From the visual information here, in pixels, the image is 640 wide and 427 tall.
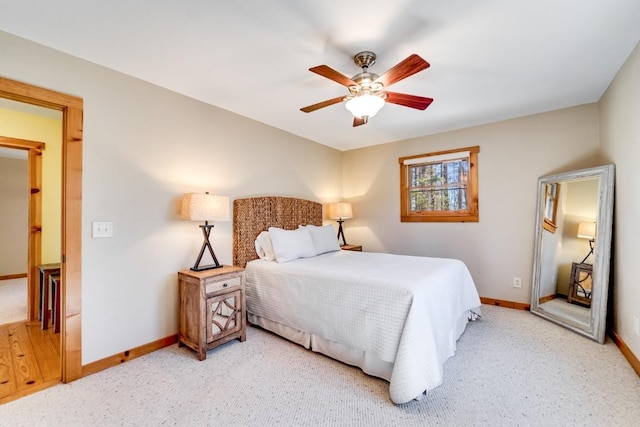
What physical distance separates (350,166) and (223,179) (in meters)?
2.58

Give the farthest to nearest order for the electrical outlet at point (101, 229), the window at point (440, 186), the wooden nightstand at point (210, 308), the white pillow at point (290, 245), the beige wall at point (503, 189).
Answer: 1. the window at point (440, 186)
2. the beige wall at point (503, 189)
3. the white pillow at point (290, 245)
4. the wooden nightstand at point (210, 308)
5. the electrical outlet at point (101, 229)

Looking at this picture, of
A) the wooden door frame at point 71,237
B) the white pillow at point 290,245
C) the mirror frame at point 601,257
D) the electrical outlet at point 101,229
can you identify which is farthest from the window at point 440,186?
the wooden door frame at point 71,237

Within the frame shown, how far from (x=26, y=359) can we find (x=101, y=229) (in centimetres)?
132

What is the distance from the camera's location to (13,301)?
3.99m

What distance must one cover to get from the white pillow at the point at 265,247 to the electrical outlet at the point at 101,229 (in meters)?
1.44

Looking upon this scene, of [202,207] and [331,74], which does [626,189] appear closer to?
[331,74]

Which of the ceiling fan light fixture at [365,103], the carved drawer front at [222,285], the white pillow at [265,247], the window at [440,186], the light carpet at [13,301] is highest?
the ceiling fan light fixture at [365,103]

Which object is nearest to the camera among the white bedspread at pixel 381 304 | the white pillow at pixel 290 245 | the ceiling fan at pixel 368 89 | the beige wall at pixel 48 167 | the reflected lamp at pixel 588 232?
the white bedspread at pixel 381 304

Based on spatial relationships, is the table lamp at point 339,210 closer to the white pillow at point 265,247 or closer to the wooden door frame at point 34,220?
the white pillow at point 265,247

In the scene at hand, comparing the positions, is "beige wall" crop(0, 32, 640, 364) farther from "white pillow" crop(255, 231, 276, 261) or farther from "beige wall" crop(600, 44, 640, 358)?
"white pillow" crop(255, 231, 276, 261)

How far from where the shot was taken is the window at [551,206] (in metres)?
3.25

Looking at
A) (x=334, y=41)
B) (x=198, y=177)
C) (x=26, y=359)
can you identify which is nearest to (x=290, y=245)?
(x=198, y=177)

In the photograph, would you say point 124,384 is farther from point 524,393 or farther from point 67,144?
point 524,393

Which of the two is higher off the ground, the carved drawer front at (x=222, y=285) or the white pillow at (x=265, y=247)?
the white pillow at (x=265, y=247)
